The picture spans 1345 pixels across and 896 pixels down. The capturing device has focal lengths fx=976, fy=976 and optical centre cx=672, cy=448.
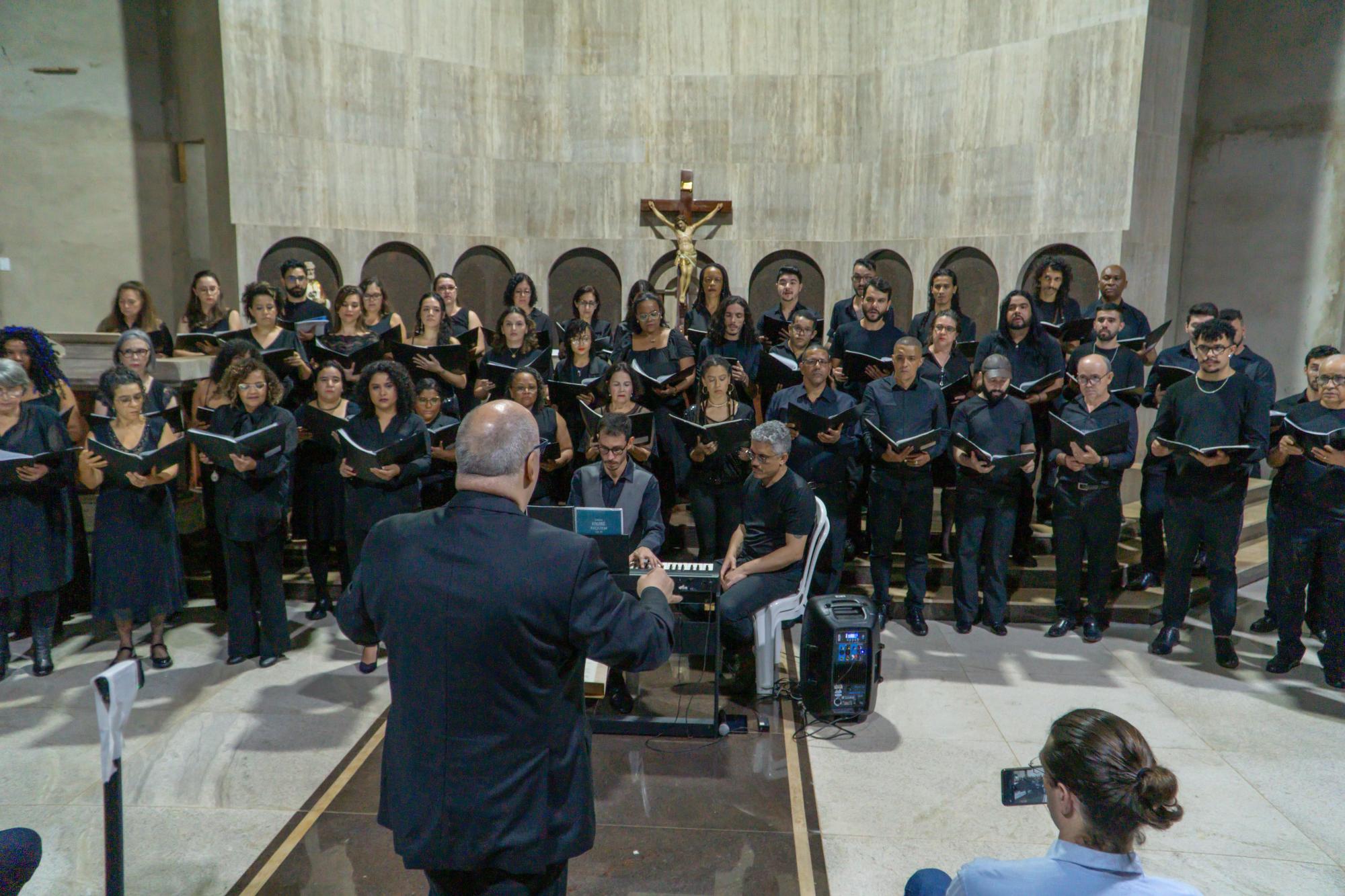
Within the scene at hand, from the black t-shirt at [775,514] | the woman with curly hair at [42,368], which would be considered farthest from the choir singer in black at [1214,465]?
the woman with curly hair at [42,368]

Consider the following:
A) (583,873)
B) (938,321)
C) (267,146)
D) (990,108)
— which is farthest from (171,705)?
(990,108)

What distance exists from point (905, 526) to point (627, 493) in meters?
2.04

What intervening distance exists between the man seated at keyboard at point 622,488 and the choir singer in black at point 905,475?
1647 millimetres

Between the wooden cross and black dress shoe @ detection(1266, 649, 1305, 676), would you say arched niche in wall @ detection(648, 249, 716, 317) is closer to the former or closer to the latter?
the wooden cross

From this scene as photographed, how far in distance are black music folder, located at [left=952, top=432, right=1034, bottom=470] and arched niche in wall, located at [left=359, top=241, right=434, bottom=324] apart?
6997mm

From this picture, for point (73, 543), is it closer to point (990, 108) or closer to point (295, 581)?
point (295, 581)

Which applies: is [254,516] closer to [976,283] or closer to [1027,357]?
[1027,357]

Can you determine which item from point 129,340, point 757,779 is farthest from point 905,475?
point 129,340

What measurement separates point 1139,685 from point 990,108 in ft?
23.1

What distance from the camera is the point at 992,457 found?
6160 millimetres

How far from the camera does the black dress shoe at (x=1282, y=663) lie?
600 cm

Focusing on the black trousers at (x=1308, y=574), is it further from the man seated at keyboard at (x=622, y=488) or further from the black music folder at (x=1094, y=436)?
the man seated at keyboard at (x=622, y=488)

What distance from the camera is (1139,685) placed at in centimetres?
579

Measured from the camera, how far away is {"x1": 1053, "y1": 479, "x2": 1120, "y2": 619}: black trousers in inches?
249
